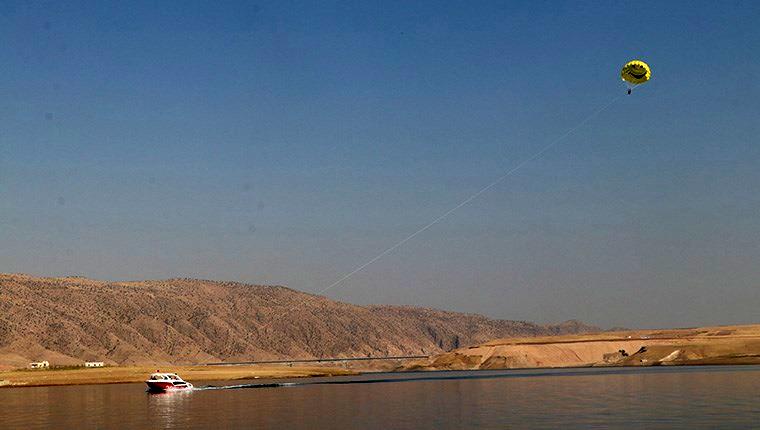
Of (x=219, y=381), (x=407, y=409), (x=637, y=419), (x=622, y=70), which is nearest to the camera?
(x=637, y=419)

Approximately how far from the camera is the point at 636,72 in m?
89.0

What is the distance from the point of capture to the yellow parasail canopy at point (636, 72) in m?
88.8

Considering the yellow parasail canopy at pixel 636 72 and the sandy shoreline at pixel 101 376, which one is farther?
the sandy shoreline at pixel 101 376

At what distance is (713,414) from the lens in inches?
2422

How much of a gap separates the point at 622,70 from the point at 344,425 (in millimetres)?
47598

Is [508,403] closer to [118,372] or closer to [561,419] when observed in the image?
[561,419]

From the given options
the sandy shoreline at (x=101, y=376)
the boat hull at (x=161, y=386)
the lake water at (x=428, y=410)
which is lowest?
the lake water at (x=428, y=410)

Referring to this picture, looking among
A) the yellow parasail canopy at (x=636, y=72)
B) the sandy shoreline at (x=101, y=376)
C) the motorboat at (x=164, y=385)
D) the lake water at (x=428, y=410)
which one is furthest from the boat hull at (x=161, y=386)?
the yellow parasail canopy at (x=636, y=72)

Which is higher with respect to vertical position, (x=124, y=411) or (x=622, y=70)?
(x=622, y=70)

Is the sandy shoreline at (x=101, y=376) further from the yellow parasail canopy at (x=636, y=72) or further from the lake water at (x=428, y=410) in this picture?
the yellow parasail canopy at (x=636, y=72)

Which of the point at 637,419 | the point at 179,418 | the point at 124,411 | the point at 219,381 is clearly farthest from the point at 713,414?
the point at 219,381

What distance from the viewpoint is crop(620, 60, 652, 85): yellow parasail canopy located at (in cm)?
8875

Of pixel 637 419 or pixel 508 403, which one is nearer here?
pixel 637 419

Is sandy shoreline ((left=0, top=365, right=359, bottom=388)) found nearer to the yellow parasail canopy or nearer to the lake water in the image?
the lake water
